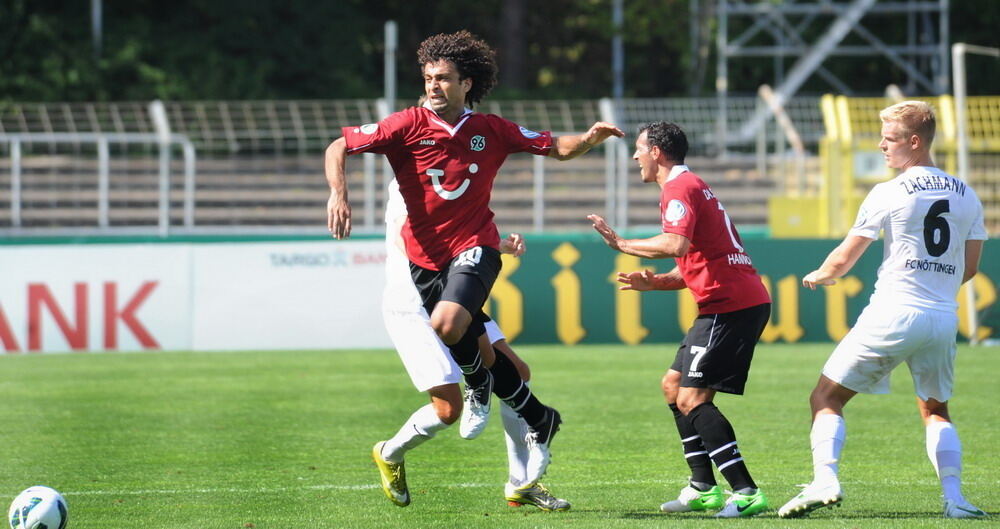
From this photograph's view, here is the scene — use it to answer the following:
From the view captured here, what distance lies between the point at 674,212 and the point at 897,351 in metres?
1.17

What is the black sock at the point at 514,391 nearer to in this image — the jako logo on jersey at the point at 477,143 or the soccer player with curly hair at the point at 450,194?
the soccer player with curly hair at the point at 450,194

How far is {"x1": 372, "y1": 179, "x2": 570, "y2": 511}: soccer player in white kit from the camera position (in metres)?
7.14

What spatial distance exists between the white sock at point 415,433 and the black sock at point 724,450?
1249mm

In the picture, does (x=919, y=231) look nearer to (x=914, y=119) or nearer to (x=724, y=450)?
→ (x=914, y=119)

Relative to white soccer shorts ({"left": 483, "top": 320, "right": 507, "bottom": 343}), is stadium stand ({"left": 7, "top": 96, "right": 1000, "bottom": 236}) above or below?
above

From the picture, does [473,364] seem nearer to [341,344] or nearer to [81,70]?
[341,344]

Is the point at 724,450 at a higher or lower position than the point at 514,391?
lower

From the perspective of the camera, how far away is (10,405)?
39.1ft

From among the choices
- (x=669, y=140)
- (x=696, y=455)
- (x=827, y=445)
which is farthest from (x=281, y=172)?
(x=827, y=445)

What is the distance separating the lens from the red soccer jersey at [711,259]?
704cm

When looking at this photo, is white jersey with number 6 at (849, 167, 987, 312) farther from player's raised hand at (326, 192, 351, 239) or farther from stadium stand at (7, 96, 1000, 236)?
stadium stand at (7, 96, 1000, 236)

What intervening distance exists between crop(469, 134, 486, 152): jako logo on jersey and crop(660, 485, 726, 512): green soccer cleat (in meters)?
1.91

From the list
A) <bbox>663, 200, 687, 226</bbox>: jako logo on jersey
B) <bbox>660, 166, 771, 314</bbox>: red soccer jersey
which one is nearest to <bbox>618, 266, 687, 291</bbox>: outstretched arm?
<bbox>660, 166, 771, 314</bbox>: red soccer jersey

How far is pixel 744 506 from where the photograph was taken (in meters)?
6.83
